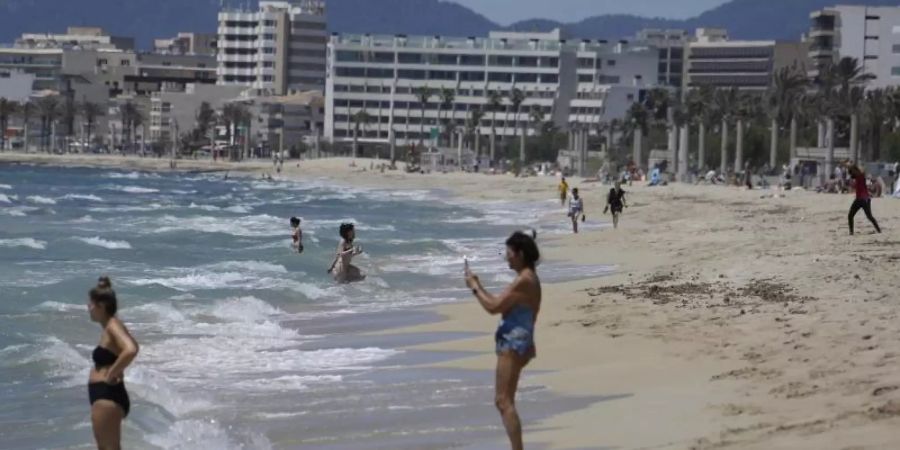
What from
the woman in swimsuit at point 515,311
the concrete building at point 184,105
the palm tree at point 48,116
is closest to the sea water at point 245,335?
the woman in swimsuit at point 515,311

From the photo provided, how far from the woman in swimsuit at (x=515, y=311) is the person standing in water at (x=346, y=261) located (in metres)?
13.3

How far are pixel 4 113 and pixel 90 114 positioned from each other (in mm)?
10073

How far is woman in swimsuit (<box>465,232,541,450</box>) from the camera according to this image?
9352 millimetres

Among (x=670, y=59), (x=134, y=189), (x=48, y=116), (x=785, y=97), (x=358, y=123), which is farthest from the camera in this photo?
(x=670, y=59)

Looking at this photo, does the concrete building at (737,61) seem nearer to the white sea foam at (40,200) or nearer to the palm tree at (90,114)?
the palm tree at (90,114)

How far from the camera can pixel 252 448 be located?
1217 cm

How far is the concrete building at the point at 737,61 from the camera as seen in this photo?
17175 centimetres

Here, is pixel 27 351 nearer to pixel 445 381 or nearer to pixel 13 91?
pixel 445 381

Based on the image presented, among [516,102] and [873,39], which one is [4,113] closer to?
[516,102]

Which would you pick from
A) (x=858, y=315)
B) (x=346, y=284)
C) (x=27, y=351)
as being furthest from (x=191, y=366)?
(x=346, y=284)

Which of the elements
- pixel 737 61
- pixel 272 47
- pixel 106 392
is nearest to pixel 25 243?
pixel 106 392

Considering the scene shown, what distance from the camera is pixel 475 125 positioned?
140 m

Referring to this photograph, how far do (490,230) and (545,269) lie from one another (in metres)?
17.4

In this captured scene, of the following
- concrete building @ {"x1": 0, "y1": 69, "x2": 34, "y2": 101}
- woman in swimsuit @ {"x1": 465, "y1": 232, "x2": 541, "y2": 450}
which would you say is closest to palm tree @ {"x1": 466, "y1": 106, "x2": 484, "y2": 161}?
concrete building @ {"x1": 0, "y1": 69, "x2": 34, "y2": 101}
